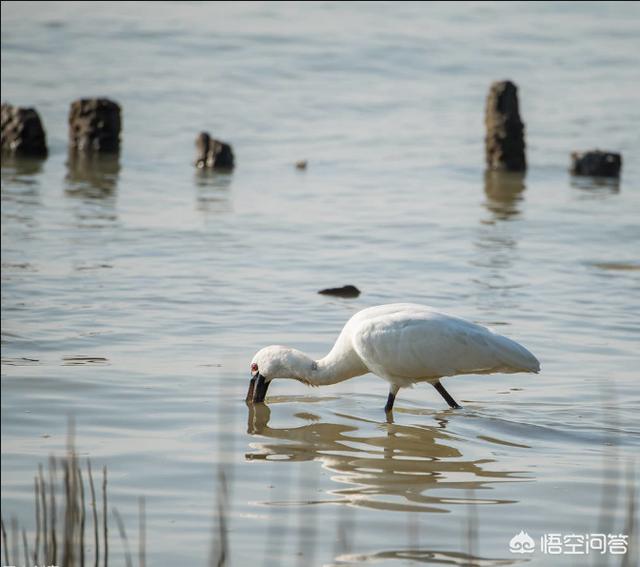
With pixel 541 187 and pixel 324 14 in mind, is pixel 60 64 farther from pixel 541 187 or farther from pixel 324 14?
pixel 541 187

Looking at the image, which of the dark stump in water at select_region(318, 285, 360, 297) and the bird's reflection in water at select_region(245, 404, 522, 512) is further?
the dark stump in water at select_region(318, 285, 360, 297)

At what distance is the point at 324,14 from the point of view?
42344mm

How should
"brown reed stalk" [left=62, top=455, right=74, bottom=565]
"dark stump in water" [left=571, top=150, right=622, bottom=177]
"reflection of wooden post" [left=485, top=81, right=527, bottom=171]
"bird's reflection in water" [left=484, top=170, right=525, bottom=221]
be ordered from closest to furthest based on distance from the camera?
"brown reed stalk" [left=62, top=455, right=74, bottom=565] < "bird's reflection in water" [left=484, top=170, right=525, bottom=221] < "reflection of wooden post" [left=485, top=81, right=527, bottom=171] < "dark stump in water" [left=571, top=150, right=622, bottom=177]

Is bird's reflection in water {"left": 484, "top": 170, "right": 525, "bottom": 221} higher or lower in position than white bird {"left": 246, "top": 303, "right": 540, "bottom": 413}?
higher

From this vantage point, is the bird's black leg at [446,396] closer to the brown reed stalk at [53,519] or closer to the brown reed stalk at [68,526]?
the brown reed stalk at [53,519]

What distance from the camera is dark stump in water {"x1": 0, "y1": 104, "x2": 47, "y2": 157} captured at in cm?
2222

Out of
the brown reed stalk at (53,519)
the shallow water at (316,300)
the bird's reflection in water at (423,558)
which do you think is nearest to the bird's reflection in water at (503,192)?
the shallow water at (316,300)

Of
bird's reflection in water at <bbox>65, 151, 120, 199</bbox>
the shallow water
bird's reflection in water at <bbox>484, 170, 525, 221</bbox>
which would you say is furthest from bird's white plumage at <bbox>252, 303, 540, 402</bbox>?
bird's reflection in water at <bbox>65, 151, 120, 199</bbox>

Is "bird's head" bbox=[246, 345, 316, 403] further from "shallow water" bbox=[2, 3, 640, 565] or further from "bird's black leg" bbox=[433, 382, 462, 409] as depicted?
"bird's black leg" bbox=[433, 382, 462, 409]

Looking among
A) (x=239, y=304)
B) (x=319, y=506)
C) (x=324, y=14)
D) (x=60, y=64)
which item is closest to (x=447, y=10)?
(x=324, y=14)

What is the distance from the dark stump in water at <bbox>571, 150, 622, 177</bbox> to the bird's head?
1383 centimetres

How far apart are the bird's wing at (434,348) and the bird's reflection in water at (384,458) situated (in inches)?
15.4
